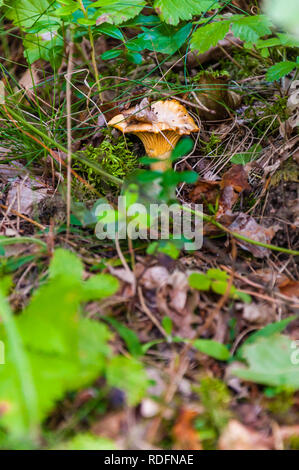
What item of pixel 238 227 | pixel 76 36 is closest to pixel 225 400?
pixel 238 227

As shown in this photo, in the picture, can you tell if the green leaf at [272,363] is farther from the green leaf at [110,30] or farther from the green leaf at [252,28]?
the green leaf at [110,30]

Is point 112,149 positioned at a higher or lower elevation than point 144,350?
higher

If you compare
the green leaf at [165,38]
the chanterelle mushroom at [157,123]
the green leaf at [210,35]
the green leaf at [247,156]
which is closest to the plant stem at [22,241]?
the chanterelle mushroom at [157,123]

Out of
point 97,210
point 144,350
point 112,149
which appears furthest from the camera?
point 112,149

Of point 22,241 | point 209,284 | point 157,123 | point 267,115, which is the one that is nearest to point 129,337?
point 209,284

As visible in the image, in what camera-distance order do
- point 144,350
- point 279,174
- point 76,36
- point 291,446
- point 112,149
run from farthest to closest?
Answer: point 76,36 < point 112,149 < point 279,174 < point 144,350 < point 291,446

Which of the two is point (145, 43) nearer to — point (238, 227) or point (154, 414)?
point (238, 227)
